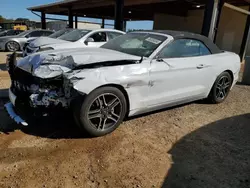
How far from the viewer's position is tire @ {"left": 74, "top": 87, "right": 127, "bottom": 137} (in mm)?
3059

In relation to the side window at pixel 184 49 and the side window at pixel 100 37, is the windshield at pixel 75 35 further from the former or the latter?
the side window at pixel 184 49

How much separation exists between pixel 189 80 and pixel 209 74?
624mm

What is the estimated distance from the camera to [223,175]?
263 centimetres

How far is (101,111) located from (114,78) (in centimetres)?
49

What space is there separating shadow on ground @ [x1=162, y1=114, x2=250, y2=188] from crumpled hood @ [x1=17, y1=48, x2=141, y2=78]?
4.91 feet

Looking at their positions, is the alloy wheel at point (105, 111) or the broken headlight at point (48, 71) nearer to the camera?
the broken headlight at point (48, 71)

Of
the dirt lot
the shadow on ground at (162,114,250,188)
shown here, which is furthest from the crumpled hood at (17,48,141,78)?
the shadow on ground at (162,114,250,188)

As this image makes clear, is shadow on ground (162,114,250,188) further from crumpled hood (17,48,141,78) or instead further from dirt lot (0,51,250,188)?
crumpled hood (17,48,141,78)

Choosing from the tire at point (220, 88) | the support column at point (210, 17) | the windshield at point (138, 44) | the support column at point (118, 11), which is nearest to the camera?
the windshield at point (138, 44)

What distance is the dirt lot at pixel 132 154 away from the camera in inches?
97.0

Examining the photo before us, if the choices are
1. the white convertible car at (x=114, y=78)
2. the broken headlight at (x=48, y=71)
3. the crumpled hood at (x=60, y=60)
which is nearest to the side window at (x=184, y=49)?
the white convertible car at (x=114, y=78)

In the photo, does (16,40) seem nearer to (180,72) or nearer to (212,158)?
(180,72)

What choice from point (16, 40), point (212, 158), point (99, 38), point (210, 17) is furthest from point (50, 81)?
point (16, 40)

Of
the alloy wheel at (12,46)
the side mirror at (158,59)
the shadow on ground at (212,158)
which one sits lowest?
the alloy wheel at (12,46)
